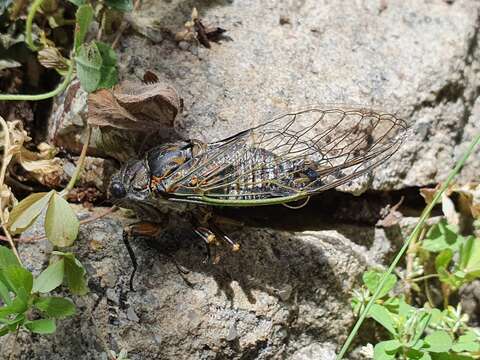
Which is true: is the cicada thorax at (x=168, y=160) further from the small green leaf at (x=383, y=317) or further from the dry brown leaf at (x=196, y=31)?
the small green leaf at (x=383, y=317)

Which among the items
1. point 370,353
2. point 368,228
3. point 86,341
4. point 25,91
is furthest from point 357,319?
point 25,91

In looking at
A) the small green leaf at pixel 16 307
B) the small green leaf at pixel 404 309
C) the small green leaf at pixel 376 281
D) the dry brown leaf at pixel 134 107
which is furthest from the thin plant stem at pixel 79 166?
the small green leaf at pixel 404 309

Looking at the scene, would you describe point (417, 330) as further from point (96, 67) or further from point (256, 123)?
point (96, 67)

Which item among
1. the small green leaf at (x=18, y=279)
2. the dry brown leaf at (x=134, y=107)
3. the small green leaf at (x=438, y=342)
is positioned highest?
the dry brown leaf at (x=134, y=107)

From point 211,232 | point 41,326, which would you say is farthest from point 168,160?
point 41,326

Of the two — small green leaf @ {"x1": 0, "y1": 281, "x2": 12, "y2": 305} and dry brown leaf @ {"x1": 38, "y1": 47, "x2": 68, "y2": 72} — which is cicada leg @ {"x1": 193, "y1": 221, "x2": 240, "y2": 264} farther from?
dry brown leaf @ {"x1": 38, "y1": 47, "x2": 68, "y2": 72}

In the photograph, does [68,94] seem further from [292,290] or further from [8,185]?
[292,290]

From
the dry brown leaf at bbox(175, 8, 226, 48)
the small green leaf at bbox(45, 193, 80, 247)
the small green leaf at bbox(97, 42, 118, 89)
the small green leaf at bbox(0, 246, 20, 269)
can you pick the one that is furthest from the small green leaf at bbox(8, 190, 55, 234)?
the dry brown leaf at bbox(175, 8, 226, 48)
